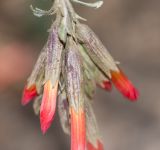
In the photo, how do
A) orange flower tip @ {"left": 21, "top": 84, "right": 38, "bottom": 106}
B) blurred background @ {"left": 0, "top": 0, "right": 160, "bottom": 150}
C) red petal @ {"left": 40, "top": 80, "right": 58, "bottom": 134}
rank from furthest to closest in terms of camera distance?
blurred background @ {"left": 0, "top": 0, "right": 160, "bottom": 150}, orange flower tip @ {"left": 21, "top": 84, "right": 38, "bottom": 106}, red petal @ {"left": 40, "top": 80, "right": 58, "bottom": 134}

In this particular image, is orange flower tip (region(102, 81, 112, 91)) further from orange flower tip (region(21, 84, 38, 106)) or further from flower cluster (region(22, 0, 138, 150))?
orange flower tip (region(21, 84, 38, 106))

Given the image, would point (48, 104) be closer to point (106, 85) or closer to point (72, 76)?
point (72, 76)

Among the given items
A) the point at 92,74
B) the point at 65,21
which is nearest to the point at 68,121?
the point at 92,74

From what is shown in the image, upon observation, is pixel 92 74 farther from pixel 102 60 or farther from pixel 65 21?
pixel 65 21

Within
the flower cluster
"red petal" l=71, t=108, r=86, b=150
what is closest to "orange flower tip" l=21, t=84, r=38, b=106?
the flower cluster

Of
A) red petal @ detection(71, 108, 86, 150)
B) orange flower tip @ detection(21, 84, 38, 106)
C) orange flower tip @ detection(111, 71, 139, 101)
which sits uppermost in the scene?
orange flower tip @ detection(21, 84, 38, 106)

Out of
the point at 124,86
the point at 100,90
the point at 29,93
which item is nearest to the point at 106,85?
the point at 124,86

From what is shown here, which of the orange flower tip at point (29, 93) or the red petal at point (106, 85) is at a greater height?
the orange flower tip at point (29, 93)

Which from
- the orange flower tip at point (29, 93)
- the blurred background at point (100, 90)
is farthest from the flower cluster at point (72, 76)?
the blurred background at point (100, 90)

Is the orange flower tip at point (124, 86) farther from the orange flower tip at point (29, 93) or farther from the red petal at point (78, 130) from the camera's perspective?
the orange flower tip at point (29, 93)
